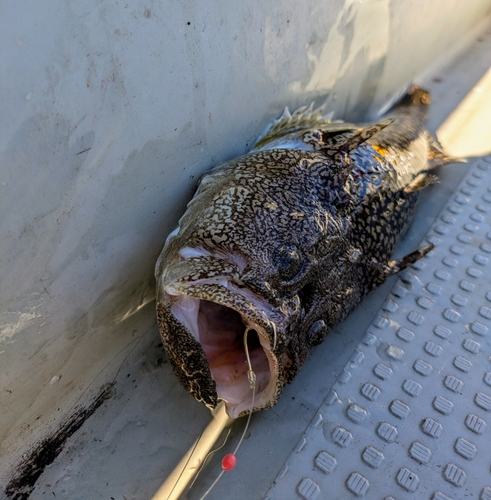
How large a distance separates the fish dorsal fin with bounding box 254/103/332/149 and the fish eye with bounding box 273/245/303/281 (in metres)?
0.94

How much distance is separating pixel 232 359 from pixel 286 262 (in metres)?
0.48

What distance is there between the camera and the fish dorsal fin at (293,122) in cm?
230

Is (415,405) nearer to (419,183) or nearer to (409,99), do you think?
(419,183)

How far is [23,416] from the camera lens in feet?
5.44

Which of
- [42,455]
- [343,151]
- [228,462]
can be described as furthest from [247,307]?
[42,455]

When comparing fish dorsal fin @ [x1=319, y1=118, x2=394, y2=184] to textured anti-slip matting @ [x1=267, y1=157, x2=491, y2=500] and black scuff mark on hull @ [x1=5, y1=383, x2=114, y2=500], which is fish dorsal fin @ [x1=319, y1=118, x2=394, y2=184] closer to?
textured anti-slip matting @ [x1=267, y1=157, x2=491, y2=500]

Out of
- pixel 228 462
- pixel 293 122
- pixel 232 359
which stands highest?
pixel 293 122

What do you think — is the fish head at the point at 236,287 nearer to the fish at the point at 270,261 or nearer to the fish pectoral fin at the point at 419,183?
the fish at the point at 270,261

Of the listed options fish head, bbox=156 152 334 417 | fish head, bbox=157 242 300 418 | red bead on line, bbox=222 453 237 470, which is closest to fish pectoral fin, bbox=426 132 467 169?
fish head, bbox=156 152 334 417

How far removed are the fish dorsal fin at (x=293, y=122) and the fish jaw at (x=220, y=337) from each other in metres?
1.06

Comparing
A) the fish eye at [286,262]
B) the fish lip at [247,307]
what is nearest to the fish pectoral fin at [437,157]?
the fish eye at [286,262]

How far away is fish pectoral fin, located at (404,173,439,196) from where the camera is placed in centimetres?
240

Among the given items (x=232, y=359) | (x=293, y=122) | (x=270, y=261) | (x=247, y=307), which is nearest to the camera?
(x=247, y=307)

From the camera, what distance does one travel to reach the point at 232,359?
5.51 feet
